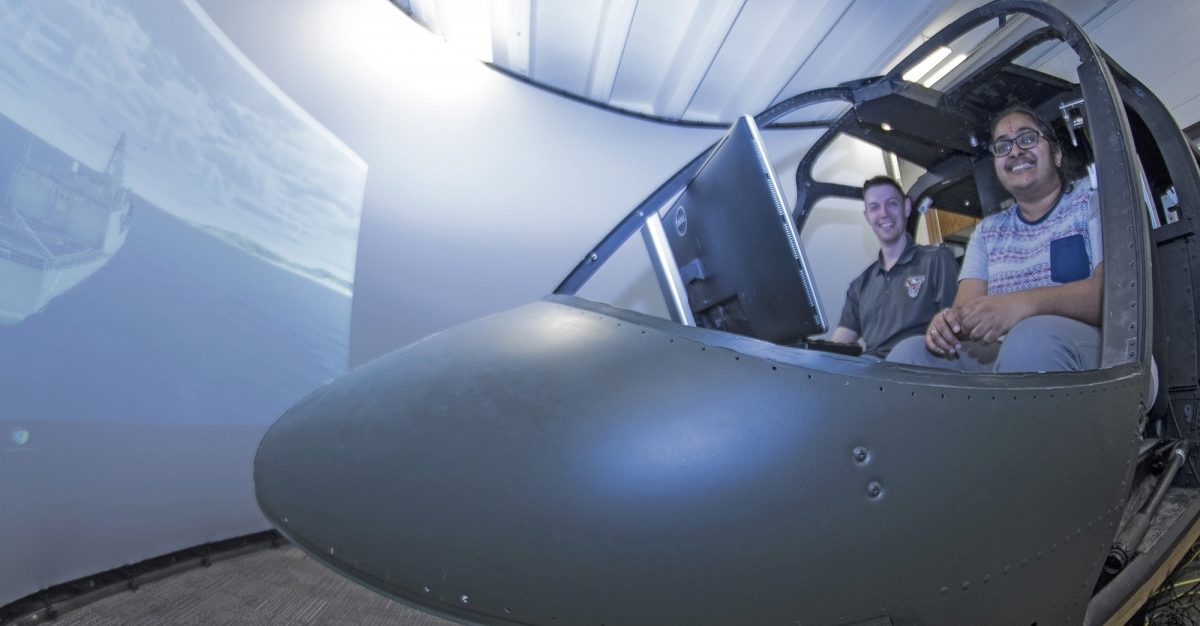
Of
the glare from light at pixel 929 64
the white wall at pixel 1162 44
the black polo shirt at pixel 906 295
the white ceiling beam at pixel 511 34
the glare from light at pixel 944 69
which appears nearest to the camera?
the black polo shirt at pixel 906 295

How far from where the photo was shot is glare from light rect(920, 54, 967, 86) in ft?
9.79

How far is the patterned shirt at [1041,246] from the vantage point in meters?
1.15

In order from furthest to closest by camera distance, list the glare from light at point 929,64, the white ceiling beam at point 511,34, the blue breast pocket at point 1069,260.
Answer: the glare from light at point 929,64
the white ceiling beam at point 511,34
the blue breast pocket at point 1069,260

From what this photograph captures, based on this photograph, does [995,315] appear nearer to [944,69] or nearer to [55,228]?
[55,228]

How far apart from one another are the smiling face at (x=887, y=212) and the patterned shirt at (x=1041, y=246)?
493 millimetres

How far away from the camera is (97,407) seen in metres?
1.31

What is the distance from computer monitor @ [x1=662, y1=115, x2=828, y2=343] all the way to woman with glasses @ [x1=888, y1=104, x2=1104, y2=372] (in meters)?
0.36

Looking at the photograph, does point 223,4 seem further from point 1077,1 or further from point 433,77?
point 1077,1

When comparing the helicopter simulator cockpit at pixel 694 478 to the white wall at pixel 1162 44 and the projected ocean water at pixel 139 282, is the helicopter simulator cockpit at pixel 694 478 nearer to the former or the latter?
the projected ocean water at pixel 139 282

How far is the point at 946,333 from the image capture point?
1.05 m

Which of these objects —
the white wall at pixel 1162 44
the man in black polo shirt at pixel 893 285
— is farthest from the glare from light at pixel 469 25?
the white wall at pixel 1162 44

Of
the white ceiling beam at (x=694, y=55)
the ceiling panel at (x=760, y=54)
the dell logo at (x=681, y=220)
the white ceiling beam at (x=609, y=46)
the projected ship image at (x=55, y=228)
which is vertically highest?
the white ceiling beam at (x=609, y=46)

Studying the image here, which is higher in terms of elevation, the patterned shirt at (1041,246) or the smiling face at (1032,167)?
the smiling face at (1032,167)

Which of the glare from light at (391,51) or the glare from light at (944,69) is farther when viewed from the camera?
the glare from light at (944,69)
